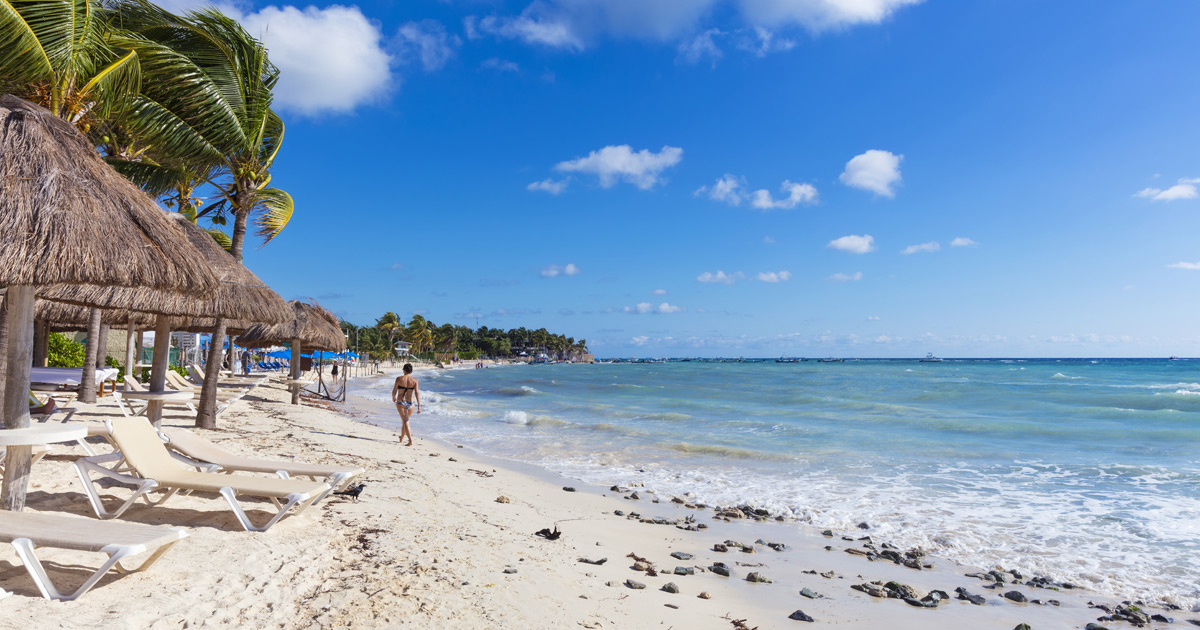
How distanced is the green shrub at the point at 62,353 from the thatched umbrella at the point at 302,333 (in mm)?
3868

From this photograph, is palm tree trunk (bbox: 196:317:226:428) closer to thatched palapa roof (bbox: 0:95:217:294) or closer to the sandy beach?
the sandy beach

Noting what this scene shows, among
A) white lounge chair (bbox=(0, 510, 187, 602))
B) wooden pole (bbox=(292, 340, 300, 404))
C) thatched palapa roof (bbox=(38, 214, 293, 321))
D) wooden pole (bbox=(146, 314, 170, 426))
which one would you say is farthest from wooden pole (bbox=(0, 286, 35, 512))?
wooden pole (bbox=(292, 340, 300, 404))

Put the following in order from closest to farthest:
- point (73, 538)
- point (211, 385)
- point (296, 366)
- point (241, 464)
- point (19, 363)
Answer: point (73, 538) < point (19, 363) < point (241, 464) < point (211, 385) < point (296, 366)

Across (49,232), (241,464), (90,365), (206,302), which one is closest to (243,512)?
(241,464)

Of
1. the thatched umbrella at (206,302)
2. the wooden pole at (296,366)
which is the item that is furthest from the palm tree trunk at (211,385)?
the wooden pole at (296,366)

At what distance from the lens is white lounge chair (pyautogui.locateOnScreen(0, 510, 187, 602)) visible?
2.94 metres

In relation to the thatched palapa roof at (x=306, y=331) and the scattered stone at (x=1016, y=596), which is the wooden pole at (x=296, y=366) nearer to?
the thatched palapa roof at (x=306, y=331)

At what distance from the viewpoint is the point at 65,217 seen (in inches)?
158

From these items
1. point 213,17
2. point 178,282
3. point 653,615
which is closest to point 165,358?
point 213,17

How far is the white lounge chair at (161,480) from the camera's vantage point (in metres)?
4.34

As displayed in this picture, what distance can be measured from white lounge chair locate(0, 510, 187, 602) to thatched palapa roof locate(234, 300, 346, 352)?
13.4 meters

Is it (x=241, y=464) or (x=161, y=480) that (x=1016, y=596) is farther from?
(x=161, y=480)

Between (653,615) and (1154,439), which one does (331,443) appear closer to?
(653,615)

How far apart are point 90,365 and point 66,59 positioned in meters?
6.66
